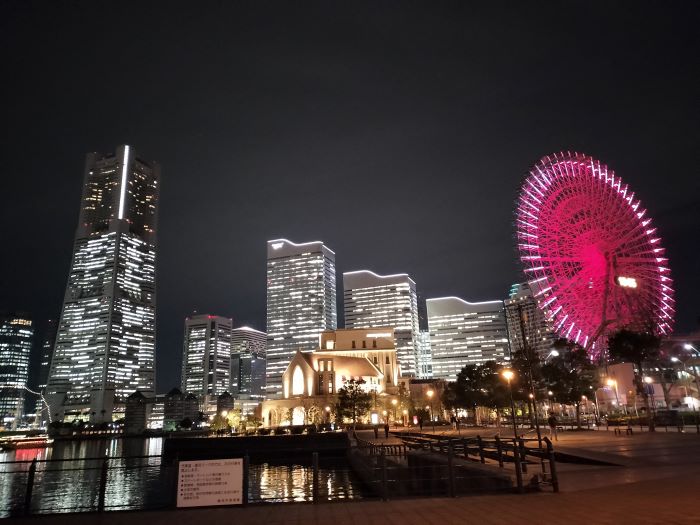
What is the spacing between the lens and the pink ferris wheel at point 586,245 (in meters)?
59.5

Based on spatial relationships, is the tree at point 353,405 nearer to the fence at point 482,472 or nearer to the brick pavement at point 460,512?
the fence at point 482,472

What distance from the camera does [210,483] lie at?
12.1 metres

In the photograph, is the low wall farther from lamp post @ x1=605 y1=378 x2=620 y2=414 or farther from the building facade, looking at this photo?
lamp post @ x1=605 y1=378 x2=620 y2=414

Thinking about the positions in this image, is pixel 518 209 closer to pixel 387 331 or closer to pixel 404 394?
pixel 404 394

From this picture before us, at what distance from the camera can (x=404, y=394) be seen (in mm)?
112688

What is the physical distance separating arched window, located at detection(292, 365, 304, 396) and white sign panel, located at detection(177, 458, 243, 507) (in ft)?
358

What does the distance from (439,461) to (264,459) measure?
145 feet

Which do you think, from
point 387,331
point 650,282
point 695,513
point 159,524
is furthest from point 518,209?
point 387,331

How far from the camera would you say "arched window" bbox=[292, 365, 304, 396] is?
11869cm

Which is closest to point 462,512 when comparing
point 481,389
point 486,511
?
point 486,511

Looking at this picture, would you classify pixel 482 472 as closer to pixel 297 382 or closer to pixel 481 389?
pixel 481 389

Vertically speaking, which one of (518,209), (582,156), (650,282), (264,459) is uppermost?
(582,156)

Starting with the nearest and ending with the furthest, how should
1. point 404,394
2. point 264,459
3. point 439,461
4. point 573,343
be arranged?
point 439,461, point 264,459, point 573,343, point 404,394

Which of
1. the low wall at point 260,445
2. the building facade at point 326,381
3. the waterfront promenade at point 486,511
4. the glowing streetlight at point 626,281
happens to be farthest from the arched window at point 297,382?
the waterfront promenade at point 486,511
